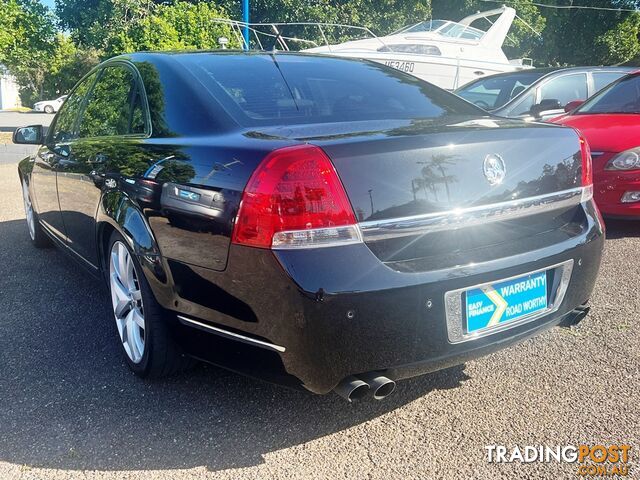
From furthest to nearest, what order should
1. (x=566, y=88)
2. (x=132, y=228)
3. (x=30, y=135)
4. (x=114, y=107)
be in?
1. (x=566, y=88)
2. (x=30, y=135)
3. (x=114, y=107)
4. (x=132, y=228)

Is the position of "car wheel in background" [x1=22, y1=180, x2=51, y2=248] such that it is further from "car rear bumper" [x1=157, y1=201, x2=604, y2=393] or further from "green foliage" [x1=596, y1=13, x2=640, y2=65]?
"green foliage" [x1=596, y1=13, x2=640, y2=65]

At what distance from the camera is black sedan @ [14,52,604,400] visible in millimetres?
1963

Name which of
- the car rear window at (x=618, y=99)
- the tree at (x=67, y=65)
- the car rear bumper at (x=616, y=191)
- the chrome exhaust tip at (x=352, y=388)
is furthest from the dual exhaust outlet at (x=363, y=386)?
the tree at (x=67, y=65)

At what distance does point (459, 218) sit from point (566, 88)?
6.21 meters

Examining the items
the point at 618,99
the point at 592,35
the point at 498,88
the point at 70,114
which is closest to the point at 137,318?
the point at 70,114

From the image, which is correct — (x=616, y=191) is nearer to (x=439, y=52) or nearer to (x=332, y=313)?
(x=332, y=313)

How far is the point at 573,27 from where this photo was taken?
107ft

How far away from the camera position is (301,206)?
76.9 inches

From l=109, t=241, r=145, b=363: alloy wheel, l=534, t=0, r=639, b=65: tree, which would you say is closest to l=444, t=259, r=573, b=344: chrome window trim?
l=109, t=241, r=145, b=363: alloy wheel

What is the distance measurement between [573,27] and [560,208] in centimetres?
3501

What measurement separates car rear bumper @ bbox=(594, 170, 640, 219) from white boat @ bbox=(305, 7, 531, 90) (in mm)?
8479

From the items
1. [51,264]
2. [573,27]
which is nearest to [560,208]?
[51,264]

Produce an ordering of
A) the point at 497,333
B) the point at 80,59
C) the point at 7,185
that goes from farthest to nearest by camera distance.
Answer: the point at 80,59 → the point at 7,185 → the point at 497,333

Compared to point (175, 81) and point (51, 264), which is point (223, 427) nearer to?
point (175, 81)
